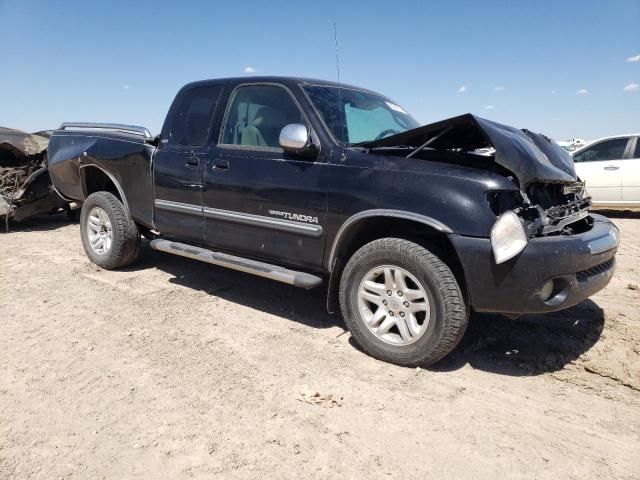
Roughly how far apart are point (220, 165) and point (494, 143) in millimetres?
2238

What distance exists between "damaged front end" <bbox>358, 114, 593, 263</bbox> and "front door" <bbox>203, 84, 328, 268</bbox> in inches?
23.2

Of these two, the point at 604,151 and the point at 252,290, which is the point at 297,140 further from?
the point at 604,151

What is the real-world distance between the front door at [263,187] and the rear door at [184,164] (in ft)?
0.50

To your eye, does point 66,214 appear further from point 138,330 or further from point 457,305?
point 457,305

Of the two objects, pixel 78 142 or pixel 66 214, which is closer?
pixel 78 142

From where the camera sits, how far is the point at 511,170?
303 centimetres

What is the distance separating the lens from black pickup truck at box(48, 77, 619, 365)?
2.97 metres

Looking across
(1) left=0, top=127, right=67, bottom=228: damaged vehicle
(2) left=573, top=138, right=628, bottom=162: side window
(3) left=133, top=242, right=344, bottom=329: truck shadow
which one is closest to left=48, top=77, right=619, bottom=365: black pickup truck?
(3) left=133, top=242, right=344, bottom=329: truck shadow

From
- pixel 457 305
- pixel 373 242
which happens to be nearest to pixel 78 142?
pixel 373 242

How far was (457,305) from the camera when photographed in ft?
9.96

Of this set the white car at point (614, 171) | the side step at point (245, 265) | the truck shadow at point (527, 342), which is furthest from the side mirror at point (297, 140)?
the white car at point (614, 171)

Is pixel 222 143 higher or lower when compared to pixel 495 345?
higher

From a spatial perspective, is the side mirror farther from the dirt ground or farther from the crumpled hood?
the dirt ground

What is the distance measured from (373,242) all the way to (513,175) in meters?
0.99
